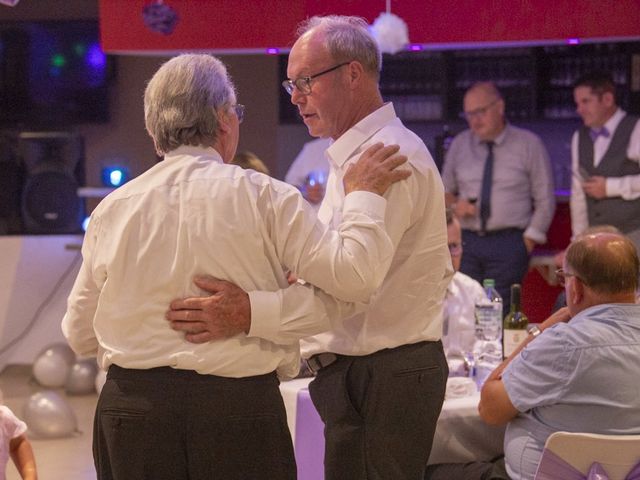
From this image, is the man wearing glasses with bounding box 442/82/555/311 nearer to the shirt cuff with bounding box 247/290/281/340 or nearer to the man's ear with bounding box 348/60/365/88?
the man's ear with bounding box 348/60/365/88

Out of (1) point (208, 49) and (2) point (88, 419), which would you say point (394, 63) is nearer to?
(1) point (208, 49)

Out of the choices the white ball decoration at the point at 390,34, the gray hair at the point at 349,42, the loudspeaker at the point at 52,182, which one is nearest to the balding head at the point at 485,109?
the white ball decoration at the point at 390,34

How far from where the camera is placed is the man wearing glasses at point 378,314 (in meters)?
2.63

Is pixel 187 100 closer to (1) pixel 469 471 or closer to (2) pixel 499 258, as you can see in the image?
(1) pixel 469 471

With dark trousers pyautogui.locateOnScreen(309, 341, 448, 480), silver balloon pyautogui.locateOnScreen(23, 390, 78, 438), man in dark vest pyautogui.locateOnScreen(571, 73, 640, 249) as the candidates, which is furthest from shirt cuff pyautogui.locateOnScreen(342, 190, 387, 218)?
man in dark vest pyautogui.locateOnScreen(571, 73, 640, 249)

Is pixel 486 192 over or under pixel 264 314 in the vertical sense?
under

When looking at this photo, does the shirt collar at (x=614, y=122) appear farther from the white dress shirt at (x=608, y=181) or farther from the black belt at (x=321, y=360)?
the black belt at (x=321, y=360)

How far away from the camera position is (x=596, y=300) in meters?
3.02

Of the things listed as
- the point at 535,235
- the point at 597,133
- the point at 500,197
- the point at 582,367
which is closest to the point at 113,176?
the point at 500,197

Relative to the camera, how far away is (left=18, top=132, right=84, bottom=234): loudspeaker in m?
8.00

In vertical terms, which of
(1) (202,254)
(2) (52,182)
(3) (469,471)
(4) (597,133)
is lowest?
(3) (469,471)

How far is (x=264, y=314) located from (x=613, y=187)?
5.02 m

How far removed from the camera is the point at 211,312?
2.24 m

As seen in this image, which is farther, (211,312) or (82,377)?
(82,377)
